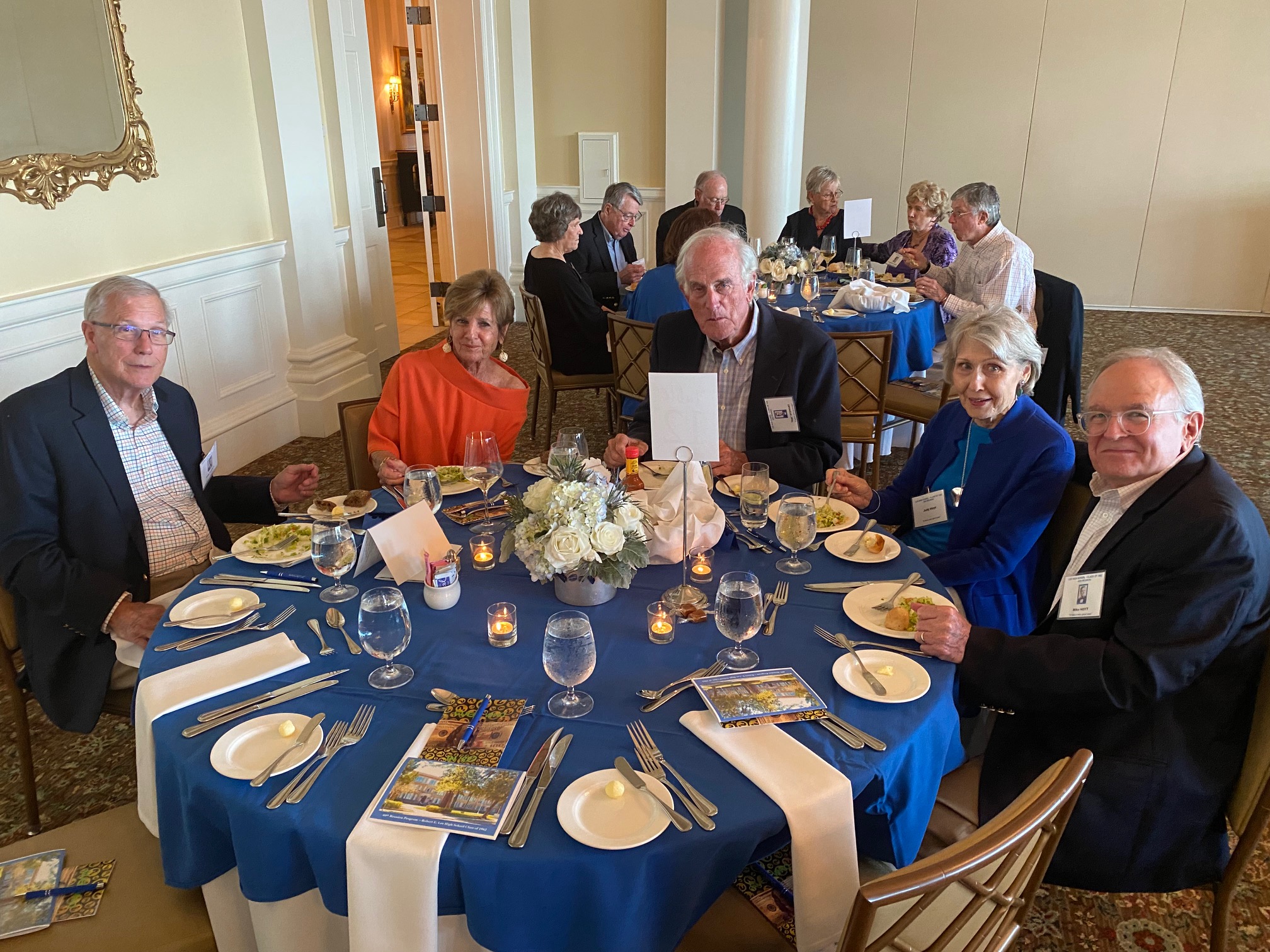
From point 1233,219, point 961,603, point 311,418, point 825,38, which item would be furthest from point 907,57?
point 961,603

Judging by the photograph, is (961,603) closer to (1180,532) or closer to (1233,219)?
(1180,532)

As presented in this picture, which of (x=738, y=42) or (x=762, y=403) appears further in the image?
(x=738, y=42)

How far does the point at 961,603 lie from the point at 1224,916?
0.87 meters

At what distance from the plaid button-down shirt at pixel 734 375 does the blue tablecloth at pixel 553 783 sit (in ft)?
3.69

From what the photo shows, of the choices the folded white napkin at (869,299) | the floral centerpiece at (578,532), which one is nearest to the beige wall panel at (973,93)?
the folded white napkin at (869,299)

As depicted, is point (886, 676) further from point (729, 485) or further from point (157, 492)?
point (157, 492)

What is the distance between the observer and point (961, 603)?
7.79ft

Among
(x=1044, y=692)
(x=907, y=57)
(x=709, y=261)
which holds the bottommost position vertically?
(x=1044, y=692)

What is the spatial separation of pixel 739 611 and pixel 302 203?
4.67 m

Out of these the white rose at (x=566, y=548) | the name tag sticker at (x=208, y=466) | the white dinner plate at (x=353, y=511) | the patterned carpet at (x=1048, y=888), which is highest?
the white rose at (x=566, y=548)

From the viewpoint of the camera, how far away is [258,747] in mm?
1488

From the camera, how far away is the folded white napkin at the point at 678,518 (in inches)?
82.3

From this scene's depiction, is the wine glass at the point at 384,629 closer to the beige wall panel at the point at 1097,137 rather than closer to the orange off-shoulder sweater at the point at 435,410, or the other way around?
the orange off-shoulder sweater at the point at 435,410

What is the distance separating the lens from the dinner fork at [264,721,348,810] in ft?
4.47
